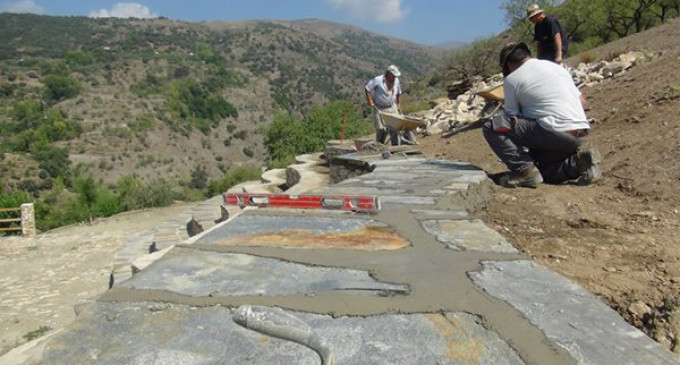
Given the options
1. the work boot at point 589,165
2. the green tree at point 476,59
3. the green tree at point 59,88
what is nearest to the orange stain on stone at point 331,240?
the work boot at point 589,165

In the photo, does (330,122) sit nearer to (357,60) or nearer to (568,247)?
(568,247)

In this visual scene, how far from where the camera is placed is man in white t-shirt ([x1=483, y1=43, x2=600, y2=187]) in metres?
3.99

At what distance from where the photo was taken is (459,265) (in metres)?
2.14

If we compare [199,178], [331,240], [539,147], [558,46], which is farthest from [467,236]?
[199,178]

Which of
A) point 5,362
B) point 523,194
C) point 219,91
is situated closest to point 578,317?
point 5,362

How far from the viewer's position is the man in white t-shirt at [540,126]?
3.99 metres

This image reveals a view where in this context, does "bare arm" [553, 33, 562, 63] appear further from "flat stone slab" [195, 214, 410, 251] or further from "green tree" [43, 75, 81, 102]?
"green tree" [43, 75, 81, 102]

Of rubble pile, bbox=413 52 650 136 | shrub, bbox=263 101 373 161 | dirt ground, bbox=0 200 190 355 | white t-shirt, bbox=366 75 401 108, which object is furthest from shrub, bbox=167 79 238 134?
white t-shirt, bbox=366 75 401 108

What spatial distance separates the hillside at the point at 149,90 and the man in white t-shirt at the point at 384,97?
1593 inches

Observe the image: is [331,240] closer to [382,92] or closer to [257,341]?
[257,341]

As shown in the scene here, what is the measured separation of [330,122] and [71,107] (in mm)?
44632

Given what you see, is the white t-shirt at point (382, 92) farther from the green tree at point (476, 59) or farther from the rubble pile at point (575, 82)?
the green tree at point (476, 59)

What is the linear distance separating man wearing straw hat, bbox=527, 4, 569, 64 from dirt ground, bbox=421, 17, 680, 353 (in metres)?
0.84

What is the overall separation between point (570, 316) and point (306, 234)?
4.39 ft
